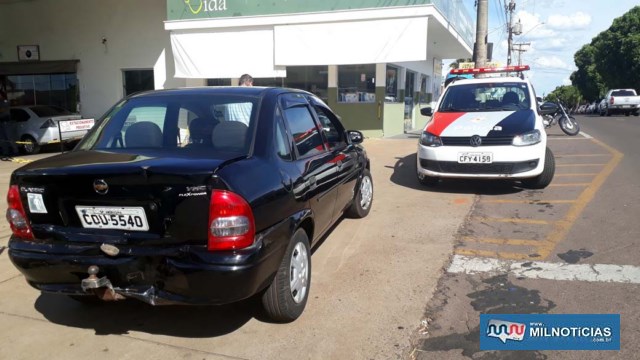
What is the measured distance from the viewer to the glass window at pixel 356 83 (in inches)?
582

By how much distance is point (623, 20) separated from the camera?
41.9 metres

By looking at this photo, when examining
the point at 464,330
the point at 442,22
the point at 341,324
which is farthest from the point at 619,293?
the point at 442,22

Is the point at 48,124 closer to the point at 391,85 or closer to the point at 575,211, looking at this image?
the point at 391,85

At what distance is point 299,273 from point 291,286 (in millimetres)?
155

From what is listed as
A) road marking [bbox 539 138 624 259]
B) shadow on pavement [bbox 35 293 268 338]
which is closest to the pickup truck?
road marking [bbox 539 138 624 259]

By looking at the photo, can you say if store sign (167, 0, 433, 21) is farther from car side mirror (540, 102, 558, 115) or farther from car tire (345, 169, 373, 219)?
car tire (345, 169, 373, 219)

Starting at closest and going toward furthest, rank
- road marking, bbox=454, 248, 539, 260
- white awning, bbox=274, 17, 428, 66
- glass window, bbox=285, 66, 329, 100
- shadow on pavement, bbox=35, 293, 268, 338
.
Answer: shadow on pavement, bbox=35, 293, 268, 338 → road marking, bbox=454, 248, 539, 260 → white awning, bbox=274, 17, 428, 66 → glass window, bbox=285, 66, 329, 100

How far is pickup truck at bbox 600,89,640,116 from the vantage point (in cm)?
2834

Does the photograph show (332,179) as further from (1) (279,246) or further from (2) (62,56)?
(2) (62,56)

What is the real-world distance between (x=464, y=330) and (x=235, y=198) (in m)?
1.73

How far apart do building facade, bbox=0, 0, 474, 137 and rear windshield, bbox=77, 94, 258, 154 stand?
9.94 meters

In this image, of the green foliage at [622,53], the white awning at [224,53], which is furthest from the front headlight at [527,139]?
the green foliage at [622,53]

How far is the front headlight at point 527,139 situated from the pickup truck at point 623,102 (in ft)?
87.2

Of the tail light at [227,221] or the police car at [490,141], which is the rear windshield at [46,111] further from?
the tail light at [227,221]
